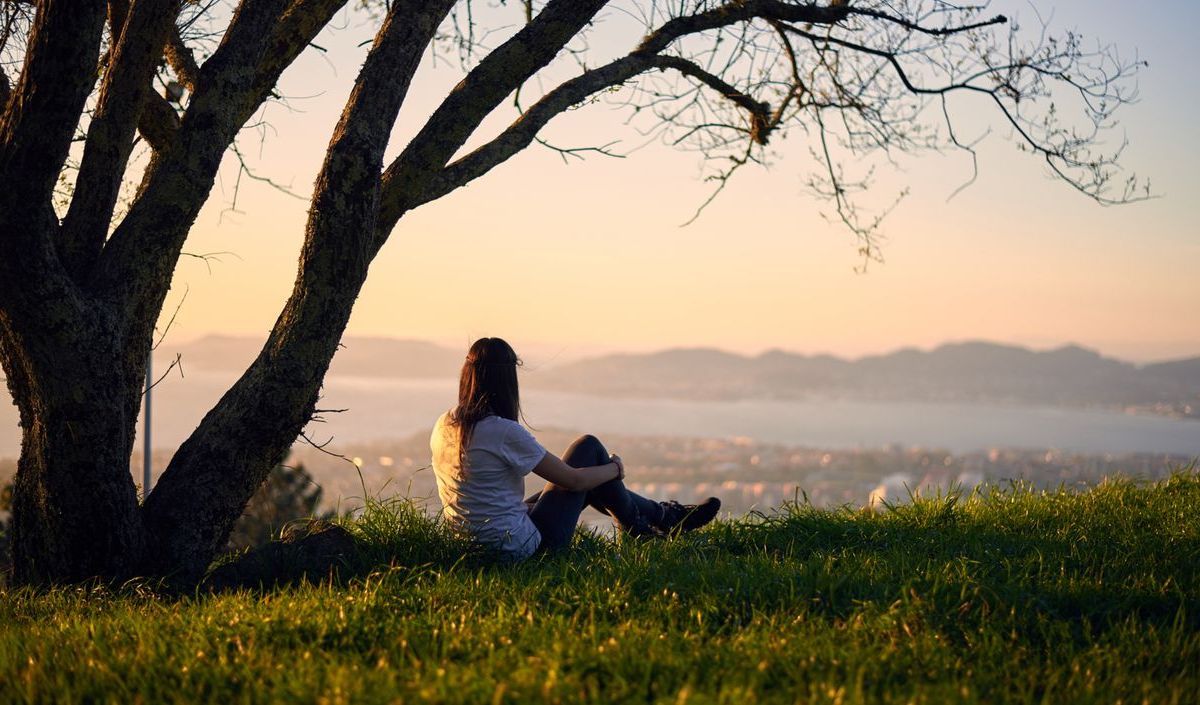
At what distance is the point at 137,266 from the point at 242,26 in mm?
1458

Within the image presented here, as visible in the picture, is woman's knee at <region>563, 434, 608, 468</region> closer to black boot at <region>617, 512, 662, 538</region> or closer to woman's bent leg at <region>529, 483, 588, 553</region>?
woman's bent leg at <region>529, 483, 588, 553</region>

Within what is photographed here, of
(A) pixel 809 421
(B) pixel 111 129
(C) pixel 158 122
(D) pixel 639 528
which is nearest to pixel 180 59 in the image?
(C) pixel 158 122

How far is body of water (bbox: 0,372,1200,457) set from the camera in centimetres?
5525

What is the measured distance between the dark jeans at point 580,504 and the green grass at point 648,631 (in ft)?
1.04

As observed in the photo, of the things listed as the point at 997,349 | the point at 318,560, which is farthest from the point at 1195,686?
the point at 997,349

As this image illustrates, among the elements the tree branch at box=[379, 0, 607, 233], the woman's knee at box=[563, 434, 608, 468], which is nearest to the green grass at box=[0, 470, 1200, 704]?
the woman's knee at box=[563, 434, 608, 468]

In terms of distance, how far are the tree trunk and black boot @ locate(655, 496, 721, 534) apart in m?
3.11

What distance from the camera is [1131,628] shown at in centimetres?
368

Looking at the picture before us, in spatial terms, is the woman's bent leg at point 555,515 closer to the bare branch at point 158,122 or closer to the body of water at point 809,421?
the bare branch at point 158,122

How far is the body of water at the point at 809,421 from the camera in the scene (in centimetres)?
5525

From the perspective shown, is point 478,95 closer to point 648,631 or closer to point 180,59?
point 180,59

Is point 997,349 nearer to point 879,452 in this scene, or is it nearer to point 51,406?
point 879,452

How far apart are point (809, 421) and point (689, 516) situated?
89.5 m

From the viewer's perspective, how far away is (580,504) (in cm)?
544
